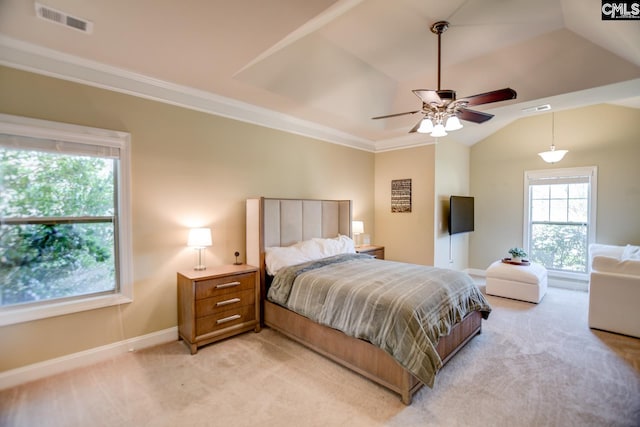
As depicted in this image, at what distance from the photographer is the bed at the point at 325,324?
7.36 feet

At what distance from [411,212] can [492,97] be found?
310 cm

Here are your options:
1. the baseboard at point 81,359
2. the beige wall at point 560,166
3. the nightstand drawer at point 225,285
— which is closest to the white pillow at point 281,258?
the nightstand drawer at point 225,285

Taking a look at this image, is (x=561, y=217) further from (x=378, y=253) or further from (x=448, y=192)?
(x=378, y=253)

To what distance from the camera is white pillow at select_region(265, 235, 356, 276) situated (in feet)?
11.2

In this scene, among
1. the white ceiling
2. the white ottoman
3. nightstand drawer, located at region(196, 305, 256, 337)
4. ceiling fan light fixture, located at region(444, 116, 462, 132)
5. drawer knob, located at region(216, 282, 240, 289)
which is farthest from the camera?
the white ottoman

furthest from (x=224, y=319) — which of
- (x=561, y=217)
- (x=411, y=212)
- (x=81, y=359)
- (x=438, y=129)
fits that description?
(x=561, y=217)

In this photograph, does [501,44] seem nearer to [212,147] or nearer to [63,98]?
[212,147]

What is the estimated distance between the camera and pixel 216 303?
2986mm

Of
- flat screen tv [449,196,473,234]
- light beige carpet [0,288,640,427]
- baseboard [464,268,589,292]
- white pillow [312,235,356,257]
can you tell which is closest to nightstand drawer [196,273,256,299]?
light beige carpet [0,288,640,427]

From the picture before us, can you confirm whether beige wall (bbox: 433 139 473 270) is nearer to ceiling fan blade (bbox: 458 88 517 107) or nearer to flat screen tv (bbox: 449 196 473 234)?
flat screen tv (bbox: 449 196 473 234)

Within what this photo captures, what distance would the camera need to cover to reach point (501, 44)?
127 inches

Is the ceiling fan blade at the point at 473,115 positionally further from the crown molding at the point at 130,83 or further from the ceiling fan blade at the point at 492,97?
the crown molding at the point at 130,83

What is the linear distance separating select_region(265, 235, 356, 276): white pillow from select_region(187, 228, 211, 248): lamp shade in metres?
0.73

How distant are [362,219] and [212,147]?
3.17 metres
